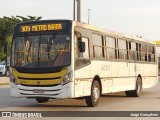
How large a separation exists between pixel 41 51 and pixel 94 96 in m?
2.48

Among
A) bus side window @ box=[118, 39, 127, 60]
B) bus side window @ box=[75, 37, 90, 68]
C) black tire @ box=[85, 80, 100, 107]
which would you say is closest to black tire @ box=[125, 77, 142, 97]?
bus side window @ box=[118, 39, 127, 60]

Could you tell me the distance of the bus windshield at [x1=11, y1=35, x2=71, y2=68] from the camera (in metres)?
14.1

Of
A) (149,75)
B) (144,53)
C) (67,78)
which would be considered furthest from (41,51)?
(149,75)

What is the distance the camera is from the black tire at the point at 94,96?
595 inches

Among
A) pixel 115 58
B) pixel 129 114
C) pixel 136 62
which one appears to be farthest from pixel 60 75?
pixel 136 62

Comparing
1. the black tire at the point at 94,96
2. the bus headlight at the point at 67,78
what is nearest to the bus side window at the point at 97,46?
the black tire at the point at 94,96

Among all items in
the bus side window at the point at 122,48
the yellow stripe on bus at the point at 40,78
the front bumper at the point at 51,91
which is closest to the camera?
the front bumper at the point at 51,91

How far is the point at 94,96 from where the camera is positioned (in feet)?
50.4

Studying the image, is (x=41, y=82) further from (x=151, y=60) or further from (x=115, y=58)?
(x=151, y=60)

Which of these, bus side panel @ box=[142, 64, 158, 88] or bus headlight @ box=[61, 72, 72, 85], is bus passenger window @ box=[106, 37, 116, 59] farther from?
bus side panel @ box=[142, 64, 158, 88]

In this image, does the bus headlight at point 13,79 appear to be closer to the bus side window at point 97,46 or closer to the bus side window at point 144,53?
the bus side window at point 97,46

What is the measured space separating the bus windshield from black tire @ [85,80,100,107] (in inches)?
70.5

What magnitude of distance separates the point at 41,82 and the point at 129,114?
9.64ft

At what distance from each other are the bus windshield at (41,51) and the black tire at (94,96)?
1.79 metres
